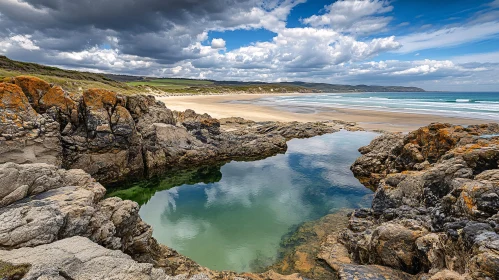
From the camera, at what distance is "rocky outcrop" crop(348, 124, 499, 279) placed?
7.56 metres

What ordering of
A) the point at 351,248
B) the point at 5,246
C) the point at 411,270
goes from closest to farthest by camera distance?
the point at 5,246
the point at 411,270
the point at 351,248

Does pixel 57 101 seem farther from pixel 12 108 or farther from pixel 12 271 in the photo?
pixel 12 271

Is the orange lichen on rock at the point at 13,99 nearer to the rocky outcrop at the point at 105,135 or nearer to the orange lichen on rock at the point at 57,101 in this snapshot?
the rocky outcrop at the point at 105,135

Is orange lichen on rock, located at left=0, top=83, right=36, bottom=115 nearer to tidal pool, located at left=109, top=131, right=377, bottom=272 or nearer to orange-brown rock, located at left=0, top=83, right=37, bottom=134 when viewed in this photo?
orange-brown rock, located at left=0, top=83, right=37, bottom=134

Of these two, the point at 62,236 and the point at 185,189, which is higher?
the point at 62,236

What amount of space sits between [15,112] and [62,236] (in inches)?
503

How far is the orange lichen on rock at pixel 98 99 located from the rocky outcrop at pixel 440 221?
1999 centimetres

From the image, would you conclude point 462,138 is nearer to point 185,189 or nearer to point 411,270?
point 411,270

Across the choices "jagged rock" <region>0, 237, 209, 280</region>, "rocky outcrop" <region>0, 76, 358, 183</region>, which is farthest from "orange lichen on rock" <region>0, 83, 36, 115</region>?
"jagged rock" <region>0, 237, 209, 280</region>

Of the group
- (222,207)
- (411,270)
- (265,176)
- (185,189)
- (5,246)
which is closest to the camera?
(5,246)

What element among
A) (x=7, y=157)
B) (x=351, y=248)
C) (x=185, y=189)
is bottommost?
(x=185, y=189)

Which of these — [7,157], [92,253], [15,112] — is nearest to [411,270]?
[92,253]

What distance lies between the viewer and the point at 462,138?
1689 centimetres

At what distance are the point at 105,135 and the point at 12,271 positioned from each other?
55.6 feet
